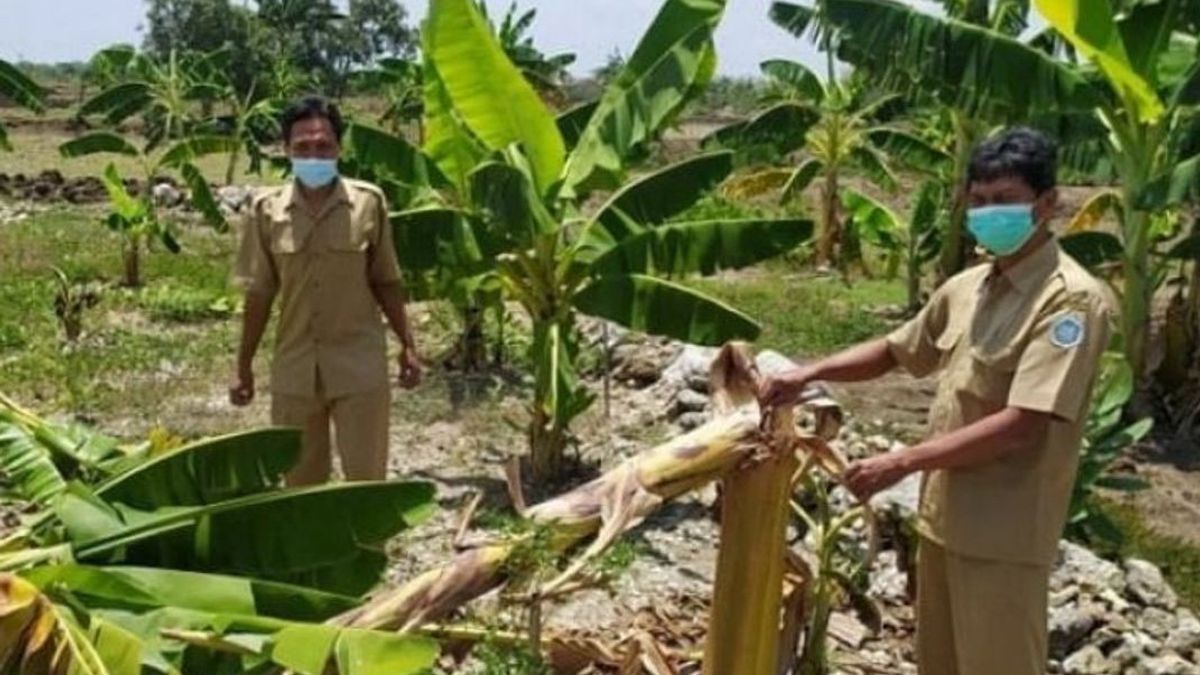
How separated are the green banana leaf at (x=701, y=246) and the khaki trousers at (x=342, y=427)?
71.3 inches

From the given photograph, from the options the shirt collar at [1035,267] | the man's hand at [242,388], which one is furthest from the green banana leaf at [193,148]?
the shirt collar at [1035,267]

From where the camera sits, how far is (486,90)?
6160mm

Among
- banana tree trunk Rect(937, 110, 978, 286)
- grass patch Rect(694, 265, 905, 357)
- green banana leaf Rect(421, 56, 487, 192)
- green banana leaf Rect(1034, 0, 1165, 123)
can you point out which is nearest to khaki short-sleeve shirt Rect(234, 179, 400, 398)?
green banana leaf Rect(421, 56, 487, 192)

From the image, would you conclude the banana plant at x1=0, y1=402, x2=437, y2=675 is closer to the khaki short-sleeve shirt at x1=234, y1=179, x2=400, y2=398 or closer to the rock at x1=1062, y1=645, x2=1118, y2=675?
the khaki short-sleeve shirt at x1=234, y1=179, x2=400, y2=398

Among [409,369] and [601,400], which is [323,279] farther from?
[601,400]

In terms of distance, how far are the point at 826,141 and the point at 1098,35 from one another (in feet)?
26.1

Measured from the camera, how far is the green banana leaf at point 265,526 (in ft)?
9.27

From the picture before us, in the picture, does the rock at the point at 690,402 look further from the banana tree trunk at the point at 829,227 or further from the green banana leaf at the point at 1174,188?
the banana tree trunk at the point at 829,227

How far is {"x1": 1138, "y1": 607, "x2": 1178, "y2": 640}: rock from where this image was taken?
5094 millimetres

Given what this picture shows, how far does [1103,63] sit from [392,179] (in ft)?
13.1

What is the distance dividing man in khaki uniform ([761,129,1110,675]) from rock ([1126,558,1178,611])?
7.55 ft

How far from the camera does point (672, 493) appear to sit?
3076 mm

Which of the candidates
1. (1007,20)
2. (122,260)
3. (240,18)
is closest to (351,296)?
(1007,20)

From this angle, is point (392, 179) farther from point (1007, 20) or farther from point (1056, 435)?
point (1007, 20)
